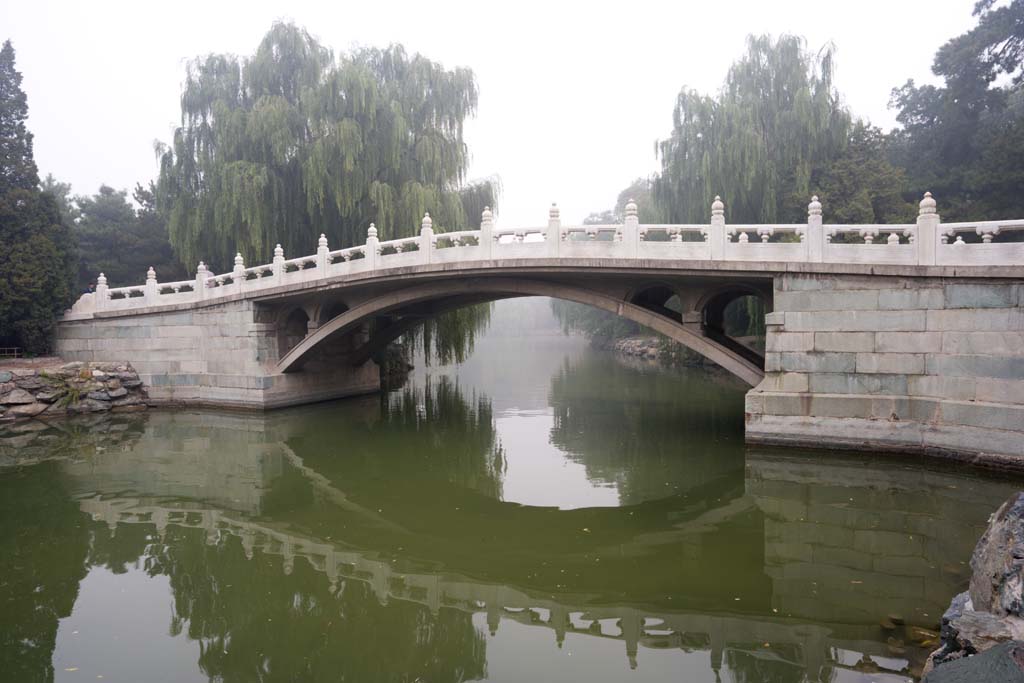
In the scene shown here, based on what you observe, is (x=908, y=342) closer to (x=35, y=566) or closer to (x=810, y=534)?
(x=810, y=534)

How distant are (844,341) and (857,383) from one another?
522 mm

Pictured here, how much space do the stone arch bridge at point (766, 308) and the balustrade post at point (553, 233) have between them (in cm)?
2

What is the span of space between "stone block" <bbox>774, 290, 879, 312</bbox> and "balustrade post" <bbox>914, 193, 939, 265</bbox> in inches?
25.6

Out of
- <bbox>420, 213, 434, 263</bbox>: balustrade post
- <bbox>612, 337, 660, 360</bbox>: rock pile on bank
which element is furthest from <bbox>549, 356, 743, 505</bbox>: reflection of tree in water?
<bbox>612, 337, 660, 360</bbox>: rock pile on bank

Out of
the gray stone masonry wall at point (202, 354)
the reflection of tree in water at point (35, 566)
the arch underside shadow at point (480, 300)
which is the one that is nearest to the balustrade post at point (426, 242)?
the arch underside shadow at point (480, 300)

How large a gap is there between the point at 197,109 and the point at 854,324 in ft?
48.7

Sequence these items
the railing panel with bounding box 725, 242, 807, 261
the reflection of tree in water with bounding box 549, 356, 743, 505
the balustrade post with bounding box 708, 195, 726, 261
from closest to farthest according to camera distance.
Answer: the reflection of tree in water with bounding box 549, 356, 743, 505, the railing panel with bounding box 725, 242, 807, 261, the balustrade post with bounding box 708, 195, 726, 261

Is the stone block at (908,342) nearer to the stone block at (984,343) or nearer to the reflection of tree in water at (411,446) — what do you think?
the stone block at (984,343)

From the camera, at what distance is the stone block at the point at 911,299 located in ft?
26.5

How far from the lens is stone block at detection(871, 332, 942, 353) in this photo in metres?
8.09

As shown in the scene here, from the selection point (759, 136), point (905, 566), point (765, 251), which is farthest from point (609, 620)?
point (759, 136)

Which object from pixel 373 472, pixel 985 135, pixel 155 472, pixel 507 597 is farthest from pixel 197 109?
pixel 985 135

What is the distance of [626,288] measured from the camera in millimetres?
10906

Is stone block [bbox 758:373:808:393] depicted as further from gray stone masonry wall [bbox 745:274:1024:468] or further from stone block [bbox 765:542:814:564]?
stone block [bbox 765:542:814:564]
